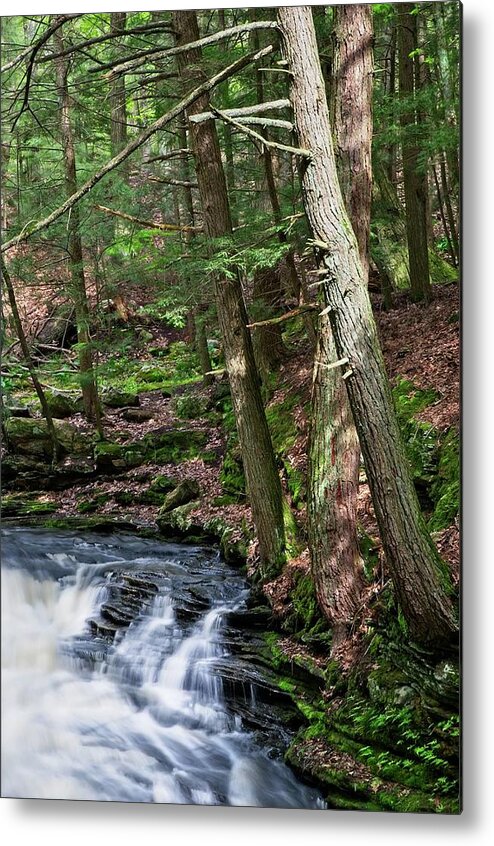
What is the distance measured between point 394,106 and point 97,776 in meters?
3.39

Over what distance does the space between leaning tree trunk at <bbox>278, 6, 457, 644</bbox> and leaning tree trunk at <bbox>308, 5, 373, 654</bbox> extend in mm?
285

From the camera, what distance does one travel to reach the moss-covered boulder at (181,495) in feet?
12.5

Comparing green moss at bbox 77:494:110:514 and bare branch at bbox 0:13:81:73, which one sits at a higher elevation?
bare branch at bbox 0:13:81:73

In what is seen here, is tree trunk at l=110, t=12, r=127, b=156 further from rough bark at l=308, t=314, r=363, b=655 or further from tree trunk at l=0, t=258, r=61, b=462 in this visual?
rough bark at l=308, t=314, r=363, b=655

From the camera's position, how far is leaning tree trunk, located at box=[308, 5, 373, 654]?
10.5 feet

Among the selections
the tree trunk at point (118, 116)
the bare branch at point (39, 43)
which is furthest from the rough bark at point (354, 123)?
the bare branch at point (39, 43)

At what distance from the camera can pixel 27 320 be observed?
3.66 metres

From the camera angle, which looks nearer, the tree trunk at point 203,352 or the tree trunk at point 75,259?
the tree trunk at point 75,259

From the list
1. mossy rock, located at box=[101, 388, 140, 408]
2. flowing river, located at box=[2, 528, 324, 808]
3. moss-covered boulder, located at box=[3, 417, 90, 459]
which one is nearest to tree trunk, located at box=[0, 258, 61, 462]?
moss-covered boulder, located at box=[3, 417, 90, 459]

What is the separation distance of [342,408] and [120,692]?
1.63 meters

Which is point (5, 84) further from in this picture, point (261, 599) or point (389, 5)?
point (261, 599)

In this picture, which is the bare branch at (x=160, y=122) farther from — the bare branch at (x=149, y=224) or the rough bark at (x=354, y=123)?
the bare branch at (x=149, y=224)

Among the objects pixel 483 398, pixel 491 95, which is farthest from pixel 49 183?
pixel 483 398

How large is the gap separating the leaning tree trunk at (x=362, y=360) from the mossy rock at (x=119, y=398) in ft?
4.81
